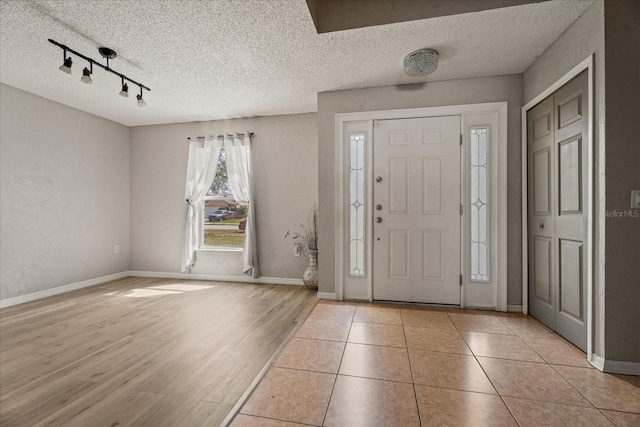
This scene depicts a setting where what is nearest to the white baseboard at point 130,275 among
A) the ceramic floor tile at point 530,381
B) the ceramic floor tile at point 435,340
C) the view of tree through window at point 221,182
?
the view of tree through window at point 221,182

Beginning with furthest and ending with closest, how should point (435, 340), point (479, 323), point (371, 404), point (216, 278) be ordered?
1. point (216, 278)
2. point (479, 323)
3. point (435, 340)
4. point (371, 404)

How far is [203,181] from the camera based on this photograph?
4594 millimetres

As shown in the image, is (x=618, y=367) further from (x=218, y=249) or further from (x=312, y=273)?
(x=218, y=249)

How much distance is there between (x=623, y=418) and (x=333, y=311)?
2161 mm

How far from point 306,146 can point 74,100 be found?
321 centimetres

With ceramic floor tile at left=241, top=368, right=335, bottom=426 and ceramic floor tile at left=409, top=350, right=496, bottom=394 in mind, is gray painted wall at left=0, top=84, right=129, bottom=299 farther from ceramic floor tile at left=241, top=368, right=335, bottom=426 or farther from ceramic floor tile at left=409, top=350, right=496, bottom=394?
ceramic floor tile at left=409, top=350, right=496, bottom=394

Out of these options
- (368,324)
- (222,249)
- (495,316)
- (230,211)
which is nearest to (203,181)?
(230,211)

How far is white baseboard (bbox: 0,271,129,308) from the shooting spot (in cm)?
330

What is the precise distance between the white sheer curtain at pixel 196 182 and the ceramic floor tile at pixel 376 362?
3.40m

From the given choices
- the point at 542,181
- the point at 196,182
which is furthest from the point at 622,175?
the point at 196,182

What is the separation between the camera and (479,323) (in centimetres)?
271

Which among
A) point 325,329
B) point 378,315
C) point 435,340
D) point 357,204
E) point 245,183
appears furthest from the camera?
point 245,183

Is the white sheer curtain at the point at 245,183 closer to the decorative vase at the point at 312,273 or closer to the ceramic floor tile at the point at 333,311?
the decorative vase at the point at 312,273

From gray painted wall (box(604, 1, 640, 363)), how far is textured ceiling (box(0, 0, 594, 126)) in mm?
334
